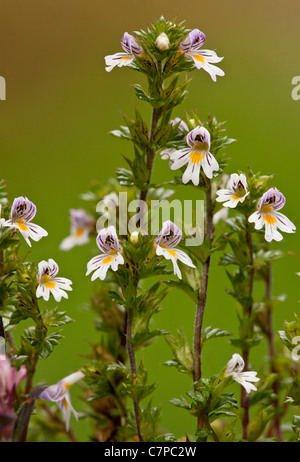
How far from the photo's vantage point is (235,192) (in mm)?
691

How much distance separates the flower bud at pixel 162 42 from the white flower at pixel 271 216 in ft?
0.59

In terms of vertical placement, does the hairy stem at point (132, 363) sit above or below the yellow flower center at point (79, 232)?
below

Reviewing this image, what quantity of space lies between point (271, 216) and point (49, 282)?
0.78ft

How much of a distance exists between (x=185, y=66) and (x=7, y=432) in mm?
411

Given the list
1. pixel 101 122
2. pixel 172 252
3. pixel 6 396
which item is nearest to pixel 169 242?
pixel 172 252

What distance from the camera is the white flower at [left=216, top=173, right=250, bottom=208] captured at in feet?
2.20

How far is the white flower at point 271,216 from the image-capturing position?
2.19ft

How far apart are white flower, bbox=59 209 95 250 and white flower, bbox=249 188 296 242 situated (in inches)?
13.7

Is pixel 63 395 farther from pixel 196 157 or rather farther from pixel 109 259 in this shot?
pixel 196 157

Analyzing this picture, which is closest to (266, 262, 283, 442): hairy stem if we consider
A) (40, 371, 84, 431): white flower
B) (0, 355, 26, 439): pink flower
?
(40, 371, 84, 431): white flower

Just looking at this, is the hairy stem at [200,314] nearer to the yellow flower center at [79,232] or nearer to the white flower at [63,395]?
the white flower at [63,395]

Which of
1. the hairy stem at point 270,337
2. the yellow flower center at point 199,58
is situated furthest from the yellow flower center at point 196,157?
the hairy stem at point 270,337

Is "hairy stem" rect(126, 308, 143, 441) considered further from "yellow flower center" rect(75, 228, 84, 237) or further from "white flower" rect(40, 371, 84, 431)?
"yellow flower center" rect(75, 228, 84, 237)
